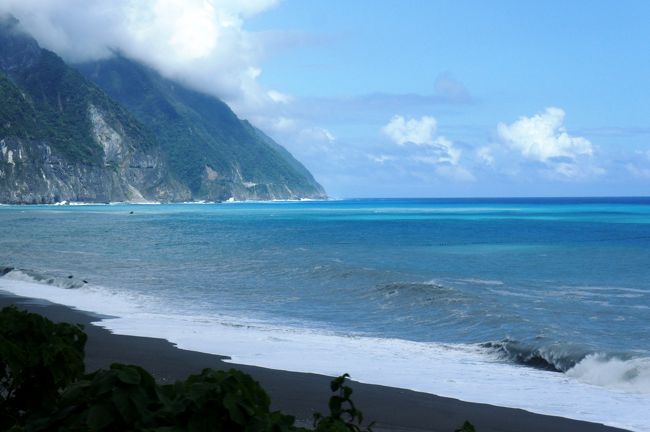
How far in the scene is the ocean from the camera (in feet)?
41.7

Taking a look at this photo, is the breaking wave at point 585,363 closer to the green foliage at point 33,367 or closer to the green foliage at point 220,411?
the green foliage at point 33,367

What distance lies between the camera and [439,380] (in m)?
12.3

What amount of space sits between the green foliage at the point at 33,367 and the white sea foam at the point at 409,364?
25.2ft

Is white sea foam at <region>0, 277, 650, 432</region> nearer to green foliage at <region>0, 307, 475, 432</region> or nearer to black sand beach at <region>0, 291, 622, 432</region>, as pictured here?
black sand beach at <region>0, 291, 622, 432</region>

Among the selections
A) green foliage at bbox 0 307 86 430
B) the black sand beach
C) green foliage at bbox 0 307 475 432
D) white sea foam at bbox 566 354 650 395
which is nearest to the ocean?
white sea foam at bbox 566 354 650 395

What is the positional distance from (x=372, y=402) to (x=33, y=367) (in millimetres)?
6813

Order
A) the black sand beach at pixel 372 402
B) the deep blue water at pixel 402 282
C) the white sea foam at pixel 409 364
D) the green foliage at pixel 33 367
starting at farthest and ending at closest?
the deep blue water at pixel 402 282 → the white sea foam at pixel 409 364 → the black sand beach at pixel 372 402 → the green foliage at pixel 33 367

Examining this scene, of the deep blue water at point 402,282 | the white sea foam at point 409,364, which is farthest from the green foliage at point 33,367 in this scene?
the deep blue water at point 402,282

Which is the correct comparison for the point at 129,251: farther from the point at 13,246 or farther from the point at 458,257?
the point at 458,257

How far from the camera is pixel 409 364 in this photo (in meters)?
13.7

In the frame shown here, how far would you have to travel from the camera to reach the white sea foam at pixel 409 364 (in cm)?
1093

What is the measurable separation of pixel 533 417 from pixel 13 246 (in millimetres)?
45666

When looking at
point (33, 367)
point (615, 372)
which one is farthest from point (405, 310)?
point (33, 367)

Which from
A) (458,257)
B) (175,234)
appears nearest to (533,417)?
(458,257)
